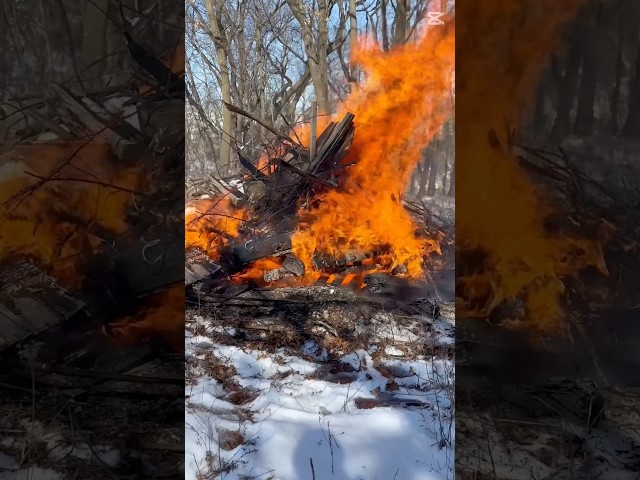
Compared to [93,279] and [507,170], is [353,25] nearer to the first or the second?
[507,170]

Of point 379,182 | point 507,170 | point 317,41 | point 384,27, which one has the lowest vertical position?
point 507,170

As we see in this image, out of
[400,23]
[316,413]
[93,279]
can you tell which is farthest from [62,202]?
[400,23]

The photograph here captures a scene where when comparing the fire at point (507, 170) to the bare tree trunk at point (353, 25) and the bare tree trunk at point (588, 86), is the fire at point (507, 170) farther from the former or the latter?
the bare tree trunk at point (353, 25)

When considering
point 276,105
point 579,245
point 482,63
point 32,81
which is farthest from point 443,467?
point 276,105

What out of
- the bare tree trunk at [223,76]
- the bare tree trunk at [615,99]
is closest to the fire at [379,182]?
the bare tree trunk at [223,76]

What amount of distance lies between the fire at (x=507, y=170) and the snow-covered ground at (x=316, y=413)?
2.16 metres

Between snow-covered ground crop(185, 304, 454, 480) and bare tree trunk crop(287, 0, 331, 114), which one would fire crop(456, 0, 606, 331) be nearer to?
snow-covered ground crop(185, 304, 454, 480)

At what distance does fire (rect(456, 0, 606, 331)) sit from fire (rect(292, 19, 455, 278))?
5409 mm

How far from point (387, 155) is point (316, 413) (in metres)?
4.60

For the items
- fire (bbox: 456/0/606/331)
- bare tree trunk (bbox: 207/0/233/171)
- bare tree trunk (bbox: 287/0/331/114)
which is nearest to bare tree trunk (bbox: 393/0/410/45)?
bare tree trunk (bbox: 287/0/331/114)

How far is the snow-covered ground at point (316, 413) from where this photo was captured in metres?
3.39

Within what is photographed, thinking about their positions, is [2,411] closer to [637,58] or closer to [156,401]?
[156,401]

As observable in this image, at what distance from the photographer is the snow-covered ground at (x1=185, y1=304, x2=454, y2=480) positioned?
133 inches

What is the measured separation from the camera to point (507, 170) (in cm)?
171
